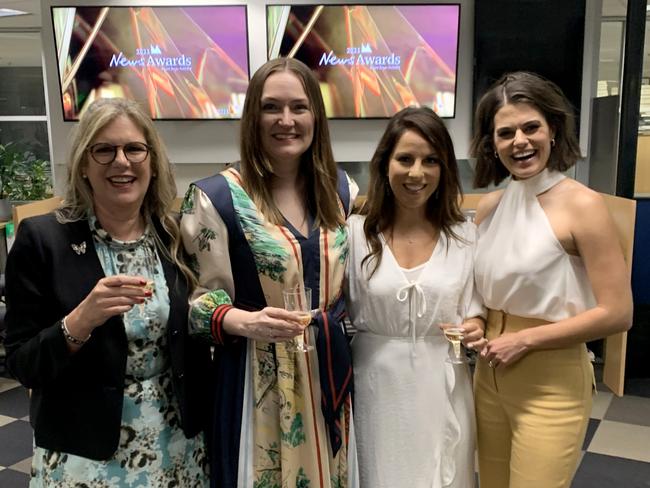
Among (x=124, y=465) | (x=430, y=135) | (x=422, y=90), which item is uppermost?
(x=422, y=90)

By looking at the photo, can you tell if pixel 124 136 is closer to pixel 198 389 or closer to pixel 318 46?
pixel 198 389

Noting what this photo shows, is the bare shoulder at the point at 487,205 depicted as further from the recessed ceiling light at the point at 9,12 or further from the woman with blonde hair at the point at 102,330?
the recessed ceiling light at the point at 9,12

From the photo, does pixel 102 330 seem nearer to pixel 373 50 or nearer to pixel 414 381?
pixel 414 381

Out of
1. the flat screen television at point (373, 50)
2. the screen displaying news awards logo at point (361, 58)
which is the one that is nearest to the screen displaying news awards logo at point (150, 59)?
the flat screen television at point (373, 50)

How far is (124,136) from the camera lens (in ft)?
4.89

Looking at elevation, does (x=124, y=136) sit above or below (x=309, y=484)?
above

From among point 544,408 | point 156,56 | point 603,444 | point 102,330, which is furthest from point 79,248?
point 156,56

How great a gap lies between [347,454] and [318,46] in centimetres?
354

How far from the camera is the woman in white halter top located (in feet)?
5.39

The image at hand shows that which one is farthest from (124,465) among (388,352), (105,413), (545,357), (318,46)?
(318,46)

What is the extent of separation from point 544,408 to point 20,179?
5353 mm

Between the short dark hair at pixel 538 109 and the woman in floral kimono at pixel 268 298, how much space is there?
0.51 meters

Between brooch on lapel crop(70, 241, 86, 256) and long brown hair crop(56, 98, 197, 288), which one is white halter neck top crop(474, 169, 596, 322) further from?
brooch on lapel crop(70, 241, 86, 256)

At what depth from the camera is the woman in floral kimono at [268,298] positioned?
1642mm
